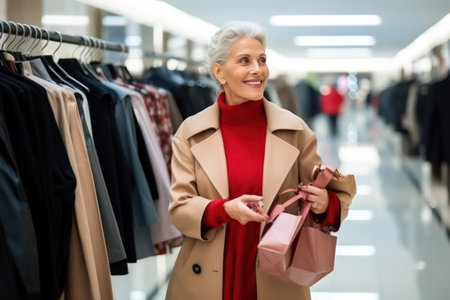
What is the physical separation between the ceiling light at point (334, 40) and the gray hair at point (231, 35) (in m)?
6.59

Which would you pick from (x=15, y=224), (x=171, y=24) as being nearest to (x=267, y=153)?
(x=15, y=224)

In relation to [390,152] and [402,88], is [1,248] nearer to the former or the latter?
[402,88]

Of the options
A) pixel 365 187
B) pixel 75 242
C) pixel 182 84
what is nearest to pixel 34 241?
pixel 75 242

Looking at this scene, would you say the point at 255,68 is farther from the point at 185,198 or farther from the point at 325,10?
the point at 325,10

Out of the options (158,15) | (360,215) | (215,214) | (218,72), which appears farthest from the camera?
(360,215)

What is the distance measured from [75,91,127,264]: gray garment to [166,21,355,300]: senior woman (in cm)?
41

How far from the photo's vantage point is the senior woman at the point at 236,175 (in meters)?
2.54

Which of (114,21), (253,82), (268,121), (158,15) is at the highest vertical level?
(158,15)

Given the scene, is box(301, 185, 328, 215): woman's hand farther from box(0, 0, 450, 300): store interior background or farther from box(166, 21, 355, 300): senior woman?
box(0, 0, 450, 300): store interior background

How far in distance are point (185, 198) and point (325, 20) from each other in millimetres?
4582

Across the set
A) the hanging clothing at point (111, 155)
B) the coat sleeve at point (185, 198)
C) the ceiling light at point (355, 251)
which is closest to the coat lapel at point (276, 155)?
the coat sleeve at point (185, 198)

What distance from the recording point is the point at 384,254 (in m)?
6.16

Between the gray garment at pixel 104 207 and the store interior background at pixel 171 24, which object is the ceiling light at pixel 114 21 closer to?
the store interior background at pixel 171 24

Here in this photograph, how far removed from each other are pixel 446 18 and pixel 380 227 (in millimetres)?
2268
